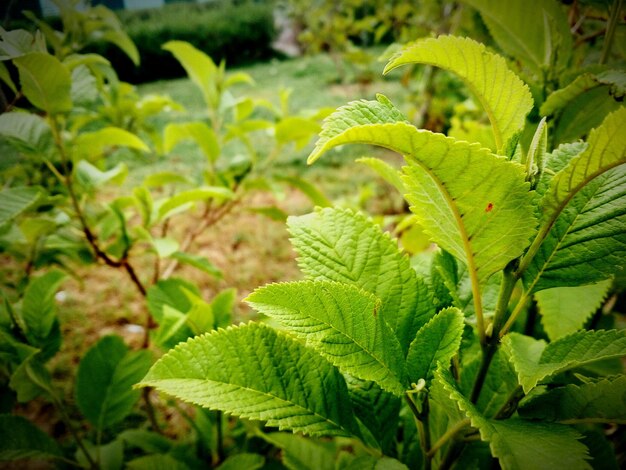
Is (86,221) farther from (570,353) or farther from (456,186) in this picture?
(570,353)

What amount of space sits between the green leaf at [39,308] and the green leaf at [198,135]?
781 millimetres

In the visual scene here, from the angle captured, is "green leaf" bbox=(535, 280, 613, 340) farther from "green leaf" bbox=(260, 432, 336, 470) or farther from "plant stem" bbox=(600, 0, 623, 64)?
"green leaf" bbox=(260, 432, 336, 470)

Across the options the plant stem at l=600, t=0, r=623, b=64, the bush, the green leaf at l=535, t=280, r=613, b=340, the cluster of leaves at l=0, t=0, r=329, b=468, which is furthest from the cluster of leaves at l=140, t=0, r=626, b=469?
the bush

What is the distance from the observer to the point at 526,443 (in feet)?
1.79

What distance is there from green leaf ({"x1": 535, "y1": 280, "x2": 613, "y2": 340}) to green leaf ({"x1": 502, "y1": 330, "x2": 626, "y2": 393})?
0.31 metres

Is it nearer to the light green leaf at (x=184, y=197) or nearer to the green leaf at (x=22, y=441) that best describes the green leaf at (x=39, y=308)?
the green leaf at (x=22, y=441)

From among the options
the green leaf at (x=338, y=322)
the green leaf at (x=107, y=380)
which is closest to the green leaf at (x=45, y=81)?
the green leaf at (x=107, y=380)

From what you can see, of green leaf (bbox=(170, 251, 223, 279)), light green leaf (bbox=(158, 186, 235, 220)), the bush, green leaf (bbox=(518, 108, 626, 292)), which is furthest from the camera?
the bush

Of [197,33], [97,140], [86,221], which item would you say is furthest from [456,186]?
[197,33]

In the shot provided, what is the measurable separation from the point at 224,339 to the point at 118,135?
109 centimetres

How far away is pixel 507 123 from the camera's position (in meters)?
0.62

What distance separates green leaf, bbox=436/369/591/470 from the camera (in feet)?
1.67

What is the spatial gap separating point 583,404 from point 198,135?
1.52m

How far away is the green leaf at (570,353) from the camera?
21.3 inches
